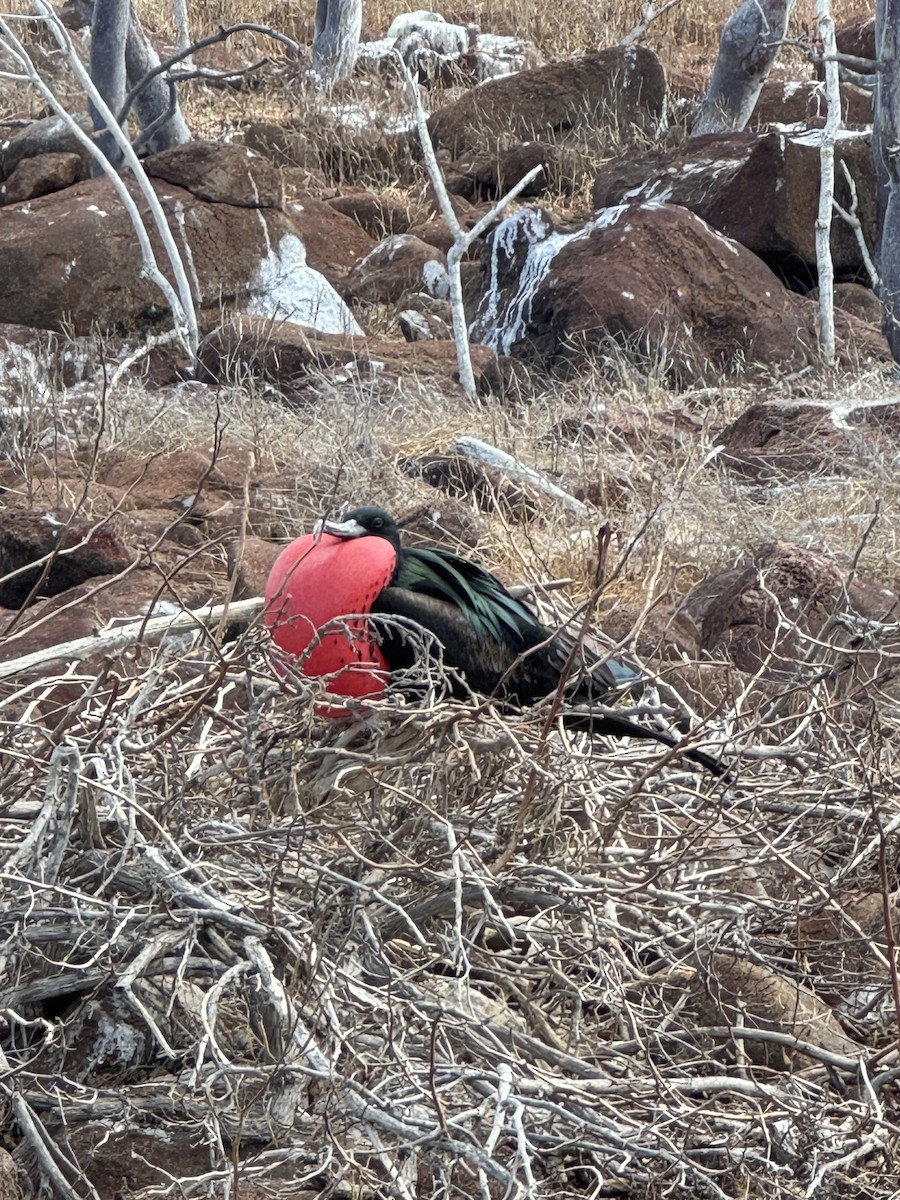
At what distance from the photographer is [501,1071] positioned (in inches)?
64.6

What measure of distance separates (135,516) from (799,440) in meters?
1.89

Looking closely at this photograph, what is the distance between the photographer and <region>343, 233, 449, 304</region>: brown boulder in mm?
7180

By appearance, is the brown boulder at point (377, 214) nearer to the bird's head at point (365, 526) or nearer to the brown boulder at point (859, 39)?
the brown boulder at point (859, 39)

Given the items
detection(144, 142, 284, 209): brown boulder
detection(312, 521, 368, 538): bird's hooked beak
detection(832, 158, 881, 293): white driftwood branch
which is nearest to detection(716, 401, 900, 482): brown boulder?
detection(832, 158, 881, 293): white driftwood branch

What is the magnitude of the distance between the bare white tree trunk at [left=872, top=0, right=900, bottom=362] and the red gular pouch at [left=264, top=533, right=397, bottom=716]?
364 centimetres

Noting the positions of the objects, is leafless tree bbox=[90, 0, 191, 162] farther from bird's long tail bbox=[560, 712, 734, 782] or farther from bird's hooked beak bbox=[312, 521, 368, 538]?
bird's long tail bbox=[560, 712, 734, 782]

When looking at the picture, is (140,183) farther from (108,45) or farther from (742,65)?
(742,65)

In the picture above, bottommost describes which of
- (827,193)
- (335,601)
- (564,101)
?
(564,101)

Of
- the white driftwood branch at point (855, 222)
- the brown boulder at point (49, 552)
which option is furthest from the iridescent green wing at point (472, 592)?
the white driftwood branch at point (855, 222)

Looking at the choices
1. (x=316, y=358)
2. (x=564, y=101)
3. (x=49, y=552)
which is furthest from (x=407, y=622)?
(x=564, y=101)

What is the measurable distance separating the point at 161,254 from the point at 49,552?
3.53 m

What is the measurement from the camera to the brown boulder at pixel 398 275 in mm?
7180

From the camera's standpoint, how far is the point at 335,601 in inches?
93.7

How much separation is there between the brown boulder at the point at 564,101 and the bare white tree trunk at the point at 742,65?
1.78 feet
